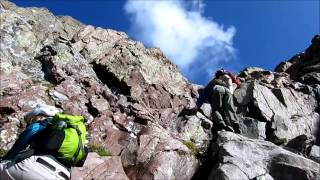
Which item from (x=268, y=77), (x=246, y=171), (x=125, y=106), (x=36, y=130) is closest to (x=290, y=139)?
(x=246, y=171)

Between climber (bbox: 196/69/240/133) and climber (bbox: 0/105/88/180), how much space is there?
16407 millimetres

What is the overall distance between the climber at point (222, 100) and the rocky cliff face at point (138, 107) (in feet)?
2.29

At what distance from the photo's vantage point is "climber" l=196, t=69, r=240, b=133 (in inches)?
1052

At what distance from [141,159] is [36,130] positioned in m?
10.5

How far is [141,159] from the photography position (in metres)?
20.5

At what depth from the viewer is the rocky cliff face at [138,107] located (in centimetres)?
2073

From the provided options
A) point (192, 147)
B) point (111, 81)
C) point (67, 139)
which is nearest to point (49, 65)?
point (111, 81)

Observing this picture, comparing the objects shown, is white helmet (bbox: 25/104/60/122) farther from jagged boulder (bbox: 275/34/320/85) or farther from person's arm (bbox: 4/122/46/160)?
jagged boulder (bbox: 275/34/320/85)

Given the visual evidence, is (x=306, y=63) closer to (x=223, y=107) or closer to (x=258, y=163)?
(x=223, y=107)

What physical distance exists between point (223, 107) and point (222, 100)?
0.45 meters

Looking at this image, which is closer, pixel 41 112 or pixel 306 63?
pixel 41 112

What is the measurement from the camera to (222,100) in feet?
91.0

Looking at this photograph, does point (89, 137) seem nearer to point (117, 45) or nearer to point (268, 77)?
point (117, 45)

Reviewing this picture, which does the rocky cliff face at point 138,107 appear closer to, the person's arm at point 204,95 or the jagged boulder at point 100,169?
the jagged boulder at point 100,169
